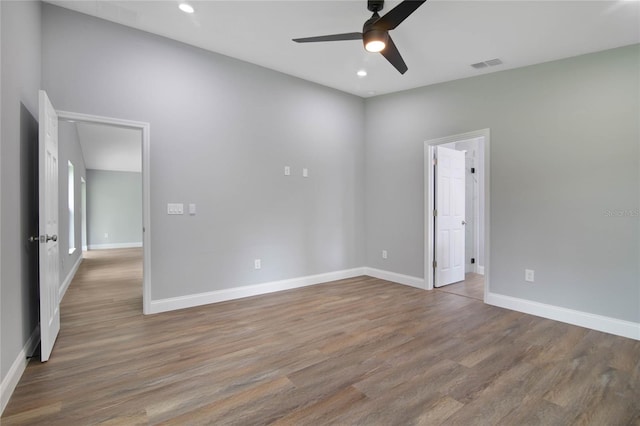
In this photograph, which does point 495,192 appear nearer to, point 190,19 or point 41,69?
point 190,19

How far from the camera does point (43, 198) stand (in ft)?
7.61

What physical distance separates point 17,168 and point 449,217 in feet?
16.0

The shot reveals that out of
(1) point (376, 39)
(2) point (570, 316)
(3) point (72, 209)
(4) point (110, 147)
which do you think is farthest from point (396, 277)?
(4) point (110, 147)

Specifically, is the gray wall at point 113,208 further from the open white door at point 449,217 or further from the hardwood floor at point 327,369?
the open white door at point 449,217

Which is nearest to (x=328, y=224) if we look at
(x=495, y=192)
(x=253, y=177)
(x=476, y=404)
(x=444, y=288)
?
(x=253, y=177)

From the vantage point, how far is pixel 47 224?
2.43 meters

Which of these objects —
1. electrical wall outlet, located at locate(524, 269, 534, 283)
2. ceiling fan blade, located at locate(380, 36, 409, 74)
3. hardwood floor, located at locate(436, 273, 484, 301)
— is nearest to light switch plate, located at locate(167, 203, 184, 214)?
ceiling fan blade, located at locate(380, 36, 409, 74)

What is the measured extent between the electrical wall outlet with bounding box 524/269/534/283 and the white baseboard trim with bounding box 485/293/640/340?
0.24 m

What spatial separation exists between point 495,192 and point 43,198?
4478 millimetres

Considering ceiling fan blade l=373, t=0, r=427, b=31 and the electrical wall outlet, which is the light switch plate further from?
the electrical wall outlet

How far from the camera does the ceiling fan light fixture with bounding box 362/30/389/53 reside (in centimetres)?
241

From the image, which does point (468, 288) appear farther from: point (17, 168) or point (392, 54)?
point (17, 168)

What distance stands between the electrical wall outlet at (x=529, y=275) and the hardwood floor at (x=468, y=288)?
2.12 feet

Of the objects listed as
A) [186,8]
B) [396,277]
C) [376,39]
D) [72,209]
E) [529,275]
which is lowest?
[396,277]
